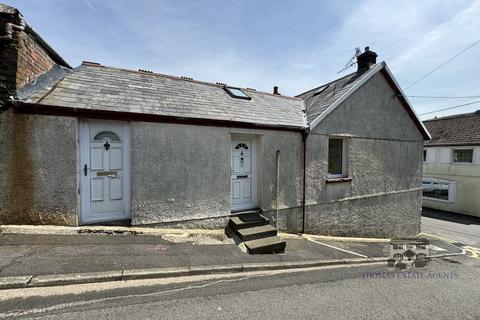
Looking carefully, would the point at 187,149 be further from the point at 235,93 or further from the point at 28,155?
the point at 235,93

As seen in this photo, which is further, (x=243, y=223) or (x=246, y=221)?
(x=246, y=221)

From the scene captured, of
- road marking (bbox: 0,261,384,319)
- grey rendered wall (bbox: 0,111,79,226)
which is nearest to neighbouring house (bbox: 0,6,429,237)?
grey rendered wall (bbox: 0,111,79,226)

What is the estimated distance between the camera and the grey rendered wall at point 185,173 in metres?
5.40

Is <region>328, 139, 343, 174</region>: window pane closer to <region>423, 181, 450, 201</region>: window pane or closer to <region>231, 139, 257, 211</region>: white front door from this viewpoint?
<region>231, 139, 257, 211</region>: white front door

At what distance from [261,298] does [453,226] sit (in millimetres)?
17491

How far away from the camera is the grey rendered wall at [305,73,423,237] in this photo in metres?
7.92

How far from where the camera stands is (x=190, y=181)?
19.5ft

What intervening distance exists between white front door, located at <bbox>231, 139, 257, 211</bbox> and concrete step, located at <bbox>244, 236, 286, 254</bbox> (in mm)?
1608

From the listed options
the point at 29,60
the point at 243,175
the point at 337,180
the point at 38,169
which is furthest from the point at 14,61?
the point at 337,180

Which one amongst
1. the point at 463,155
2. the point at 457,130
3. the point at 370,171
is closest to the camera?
the point at 370,171

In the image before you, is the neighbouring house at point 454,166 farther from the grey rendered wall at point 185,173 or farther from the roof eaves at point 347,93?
the grey rendered wall at point 185,173

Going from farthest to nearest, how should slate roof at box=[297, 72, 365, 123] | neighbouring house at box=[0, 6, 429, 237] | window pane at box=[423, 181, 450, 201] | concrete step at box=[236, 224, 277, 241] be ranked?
window pane at box=[423, 181, 450, 201], slate roof at box=[297, 72, 365, 123], concrete step at box=[236, 224, 277, 241], neighbouring house at box=[0, 6, 429, 237]

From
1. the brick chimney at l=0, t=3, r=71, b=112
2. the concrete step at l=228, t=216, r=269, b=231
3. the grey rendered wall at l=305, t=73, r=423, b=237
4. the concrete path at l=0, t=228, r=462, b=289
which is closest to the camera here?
the concrete path at l=0, t=228, r=462, b=289

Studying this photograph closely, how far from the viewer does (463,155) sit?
57.6 feet
